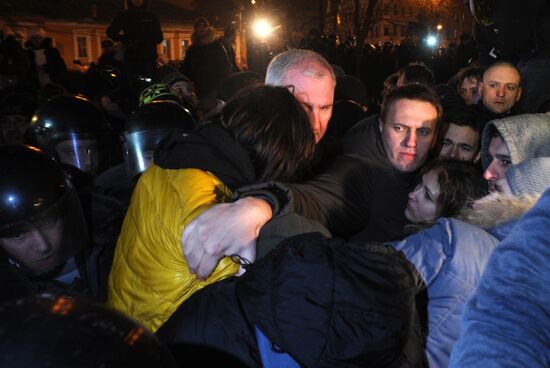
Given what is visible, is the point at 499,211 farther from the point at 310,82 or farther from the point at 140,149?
the point at 140,149

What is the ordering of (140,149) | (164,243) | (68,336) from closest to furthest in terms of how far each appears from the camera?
(68,336) < (164,243) < (140,149)

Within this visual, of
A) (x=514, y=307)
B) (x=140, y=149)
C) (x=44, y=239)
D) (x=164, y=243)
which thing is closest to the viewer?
(x=514, y=307)

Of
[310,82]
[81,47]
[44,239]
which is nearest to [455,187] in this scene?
[310,82]

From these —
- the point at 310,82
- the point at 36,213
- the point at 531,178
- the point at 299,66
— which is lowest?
the point at 36,213

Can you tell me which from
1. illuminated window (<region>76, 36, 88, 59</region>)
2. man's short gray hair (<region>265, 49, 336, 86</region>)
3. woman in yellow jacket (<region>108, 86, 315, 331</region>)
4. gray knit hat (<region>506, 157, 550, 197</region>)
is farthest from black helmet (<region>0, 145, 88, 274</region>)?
illuminated window (<region>76, 36, 88, 59</region>)

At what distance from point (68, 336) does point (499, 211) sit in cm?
134

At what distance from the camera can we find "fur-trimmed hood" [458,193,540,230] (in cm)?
149

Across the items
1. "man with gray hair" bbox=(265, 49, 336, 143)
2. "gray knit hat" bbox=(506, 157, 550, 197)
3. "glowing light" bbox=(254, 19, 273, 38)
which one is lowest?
"gray knit hat" bbox=(506, 157, 550, 197)

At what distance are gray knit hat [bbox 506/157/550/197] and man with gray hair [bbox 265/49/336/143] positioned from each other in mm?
1231

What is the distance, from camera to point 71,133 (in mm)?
3777

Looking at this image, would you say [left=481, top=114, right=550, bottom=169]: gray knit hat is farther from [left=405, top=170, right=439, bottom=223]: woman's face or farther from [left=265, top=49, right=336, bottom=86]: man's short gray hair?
[left=265, top=49, right=336, bottom=86]: man's short gray hair

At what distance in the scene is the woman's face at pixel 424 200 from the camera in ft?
9.26

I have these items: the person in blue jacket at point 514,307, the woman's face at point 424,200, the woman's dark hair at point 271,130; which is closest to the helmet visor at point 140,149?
the woman's dark hair at point 271,130

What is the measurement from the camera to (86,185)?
3.64m
